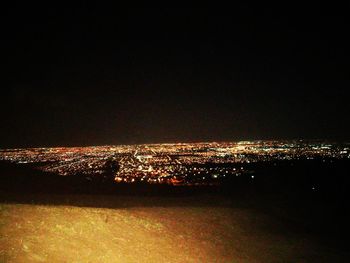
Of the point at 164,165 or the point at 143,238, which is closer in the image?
the point at 143,238

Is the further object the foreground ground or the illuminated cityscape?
the illuminated cityscape

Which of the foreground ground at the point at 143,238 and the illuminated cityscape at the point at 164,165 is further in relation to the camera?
the illuminated cityscape at the point at 164,165

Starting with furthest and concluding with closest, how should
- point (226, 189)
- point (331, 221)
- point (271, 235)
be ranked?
1. point (226, 189)
2. point (331, 221)
3. point (271, 235)

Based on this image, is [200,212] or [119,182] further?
[119,182]

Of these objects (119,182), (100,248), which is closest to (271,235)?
(100,248)

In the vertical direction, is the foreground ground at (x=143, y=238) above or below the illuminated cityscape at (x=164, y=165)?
above

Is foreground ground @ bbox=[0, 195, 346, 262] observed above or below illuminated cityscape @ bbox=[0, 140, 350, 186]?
above

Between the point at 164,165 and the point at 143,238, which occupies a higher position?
the point at 143,238

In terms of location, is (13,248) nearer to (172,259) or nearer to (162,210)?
(172,259)
